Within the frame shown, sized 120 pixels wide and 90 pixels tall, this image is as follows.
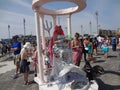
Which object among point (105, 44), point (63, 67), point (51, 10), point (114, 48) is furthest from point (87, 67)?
point (114, 48)

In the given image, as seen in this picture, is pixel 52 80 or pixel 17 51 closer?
pixel 52 80

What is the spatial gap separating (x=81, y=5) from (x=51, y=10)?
203 cm

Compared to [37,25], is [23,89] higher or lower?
lower

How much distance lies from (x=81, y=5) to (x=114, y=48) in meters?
13.3

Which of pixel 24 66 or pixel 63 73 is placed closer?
pixel 63 73

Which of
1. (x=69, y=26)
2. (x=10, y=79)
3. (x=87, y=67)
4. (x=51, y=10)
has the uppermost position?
(x=51, y=10)

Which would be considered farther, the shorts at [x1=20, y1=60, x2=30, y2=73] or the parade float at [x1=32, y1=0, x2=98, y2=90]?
the shorts at [x1=20, y1=60, x2=30, y2=73]

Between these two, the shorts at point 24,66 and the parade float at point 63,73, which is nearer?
the parade float at point 63,73

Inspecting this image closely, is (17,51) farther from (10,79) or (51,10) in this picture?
(51,10)

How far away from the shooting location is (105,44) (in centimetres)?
1530

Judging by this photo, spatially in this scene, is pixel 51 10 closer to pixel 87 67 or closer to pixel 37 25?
pixel 37 25

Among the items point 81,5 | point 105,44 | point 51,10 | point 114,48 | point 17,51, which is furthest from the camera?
point 114,48

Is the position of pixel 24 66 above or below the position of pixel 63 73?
below

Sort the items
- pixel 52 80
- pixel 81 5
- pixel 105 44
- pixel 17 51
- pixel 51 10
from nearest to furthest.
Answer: pixel 52 80 < pixel 81 5 < pixel 51 10 < pixel 17 51 < pixel 105 44
